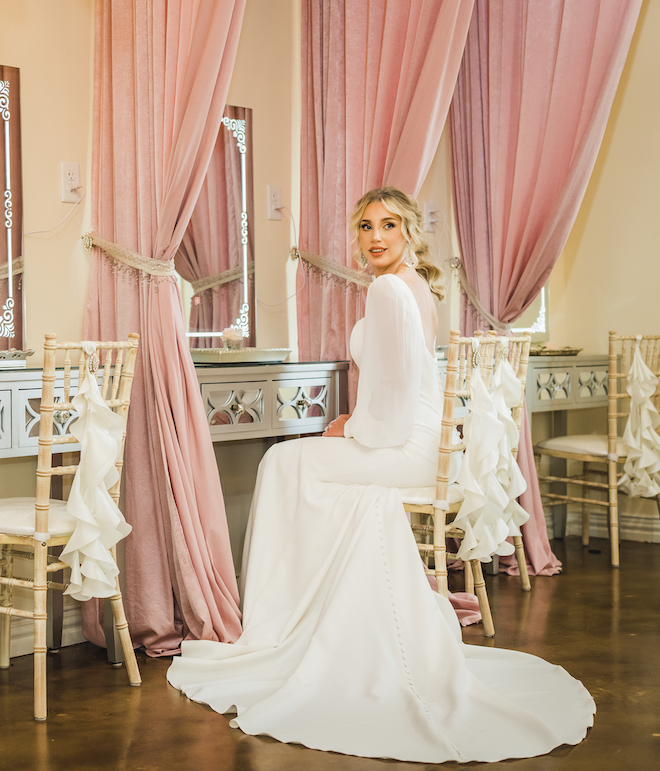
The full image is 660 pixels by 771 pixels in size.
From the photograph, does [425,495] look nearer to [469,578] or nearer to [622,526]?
[469,578]

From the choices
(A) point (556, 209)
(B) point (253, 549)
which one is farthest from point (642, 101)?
(B) point (253, 549)

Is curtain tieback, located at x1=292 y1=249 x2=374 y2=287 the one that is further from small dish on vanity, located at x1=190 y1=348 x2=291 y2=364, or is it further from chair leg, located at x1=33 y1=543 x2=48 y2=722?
chair leg, located at x1=33 y1=543 x2=48 y2=722

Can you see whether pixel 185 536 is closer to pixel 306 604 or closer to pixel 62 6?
pixel 306 604

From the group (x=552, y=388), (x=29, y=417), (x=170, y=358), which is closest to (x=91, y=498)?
(x=29, y=417)

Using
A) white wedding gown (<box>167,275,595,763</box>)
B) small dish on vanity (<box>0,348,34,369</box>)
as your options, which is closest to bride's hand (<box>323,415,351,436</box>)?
white wedding gown (<box>167,275,595,763</box>)

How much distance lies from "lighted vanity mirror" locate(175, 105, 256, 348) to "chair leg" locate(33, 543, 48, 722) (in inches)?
53.5

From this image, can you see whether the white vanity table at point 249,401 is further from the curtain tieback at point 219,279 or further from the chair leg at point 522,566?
the chair leg at point 522,566

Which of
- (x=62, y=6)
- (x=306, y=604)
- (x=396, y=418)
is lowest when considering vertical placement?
(x=306, y=604)

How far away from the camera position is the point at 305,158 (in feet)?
12.2

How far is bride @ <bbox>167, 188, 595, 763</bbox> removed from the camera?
219cm

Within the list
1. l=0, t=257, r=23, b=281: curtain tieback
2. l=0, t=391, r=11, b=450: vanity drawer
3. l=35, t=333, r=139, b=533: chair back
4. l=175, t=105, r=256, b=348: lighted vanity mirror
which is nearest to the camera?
l=35, t=333, r=139, b=533: chair back

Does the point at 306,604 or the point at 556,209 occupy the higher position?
the point at 556,209

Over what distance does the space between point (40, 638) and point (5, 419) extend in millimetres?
633

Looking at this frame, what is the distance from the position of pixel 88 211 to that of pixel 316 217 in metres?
0.97
